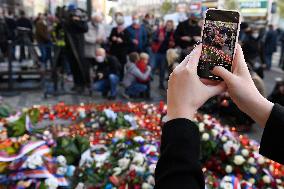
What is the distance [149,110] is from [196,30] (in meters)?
3.61

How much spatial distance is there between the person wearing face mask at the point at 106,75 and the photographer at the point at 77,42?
1.01 ft

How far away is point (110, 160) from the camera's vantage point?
306 centimetres

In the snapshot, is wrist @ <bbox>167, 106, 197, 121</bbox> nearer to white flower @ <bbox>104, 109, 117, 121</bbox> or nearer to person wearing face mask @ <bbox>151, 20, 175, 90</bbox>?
white flower @ <bbox>104, 109, 117, 121</bbox>

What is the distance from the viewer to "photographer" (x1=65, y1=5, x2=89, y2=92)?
7734 mm

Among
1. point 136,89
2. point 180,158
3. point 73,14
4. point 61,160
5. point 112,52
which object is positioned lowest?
point 136,89

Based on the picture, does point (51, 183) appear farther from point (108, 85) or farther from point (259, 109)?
point (108, 85)

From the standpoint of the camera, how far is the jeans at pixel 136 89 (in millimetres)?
7969

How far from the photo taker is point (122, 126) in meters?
4.40

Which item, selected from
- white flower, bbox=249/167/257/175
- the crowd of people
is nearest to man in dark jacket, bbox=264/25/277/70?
the crowd of people

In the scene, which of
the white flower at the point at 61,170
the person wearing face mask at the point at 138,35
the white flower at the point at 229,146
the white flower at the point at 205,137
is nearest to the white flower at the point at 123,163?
the white flower at the point at 61,170

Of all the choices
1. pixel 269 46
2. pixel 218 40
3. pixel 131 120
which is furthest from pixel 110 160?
pixel 269 46

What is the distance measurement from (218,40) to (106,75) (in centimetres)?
678

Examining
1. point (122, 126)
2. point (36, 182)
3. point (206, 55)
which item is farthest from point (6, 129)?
point (206, 55)

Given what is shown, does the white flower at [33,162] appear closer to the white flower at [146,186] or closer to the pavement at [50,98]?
the white flower at [146,186]
